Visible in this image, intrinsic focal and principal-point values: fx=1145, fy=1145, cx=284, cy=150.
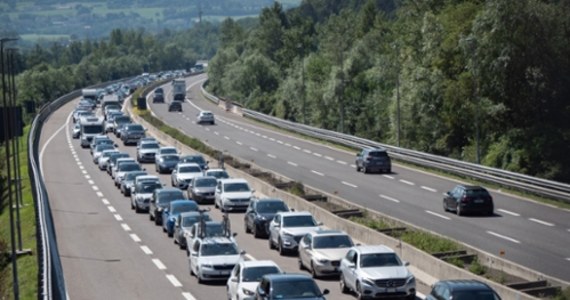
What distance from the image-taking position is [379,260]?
27.6 metres

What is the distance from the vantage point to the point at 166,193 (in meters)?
44.1

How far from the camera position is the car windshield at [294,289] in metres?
23.9

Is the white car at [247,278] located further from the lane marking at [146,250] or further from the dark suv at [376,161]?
the dark suv at [376,161]

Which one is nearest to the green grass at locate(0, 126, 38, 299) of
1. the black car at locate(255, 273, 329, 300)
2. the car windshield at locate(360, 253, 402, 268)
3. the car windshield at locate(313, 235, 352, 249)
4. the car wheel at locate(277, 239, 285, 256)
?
the car wheel at locate(277, 239, 285, 256)

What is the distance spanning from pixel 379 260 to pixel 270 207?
41.7ft

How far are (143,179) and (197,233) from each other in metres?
15.7

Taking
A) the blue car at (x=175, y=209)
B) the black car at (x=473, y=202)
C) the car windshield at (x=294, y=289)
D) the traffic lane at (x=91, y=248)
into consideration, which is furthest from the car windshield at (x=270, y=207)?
the car windshield at (x=294, y=289)

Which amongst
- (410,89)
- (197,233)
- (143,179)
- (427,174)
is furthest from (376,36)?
Result: (197,233)

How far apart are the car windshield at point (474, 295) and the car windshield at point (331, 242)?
8.93m

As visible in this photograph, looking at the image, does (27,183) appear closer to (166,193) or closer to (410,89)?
(166,193)

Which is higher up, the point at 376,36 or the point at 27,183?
the point at 376,36

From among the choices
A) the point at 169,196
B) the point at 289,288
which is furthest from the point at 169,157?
the point at 289,288

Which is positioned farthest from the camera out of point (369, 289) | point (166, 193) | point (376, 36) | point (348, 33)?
point (348, 33)

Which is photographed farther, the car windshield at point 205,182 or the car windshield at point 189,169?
the car windshield at point 189,169
